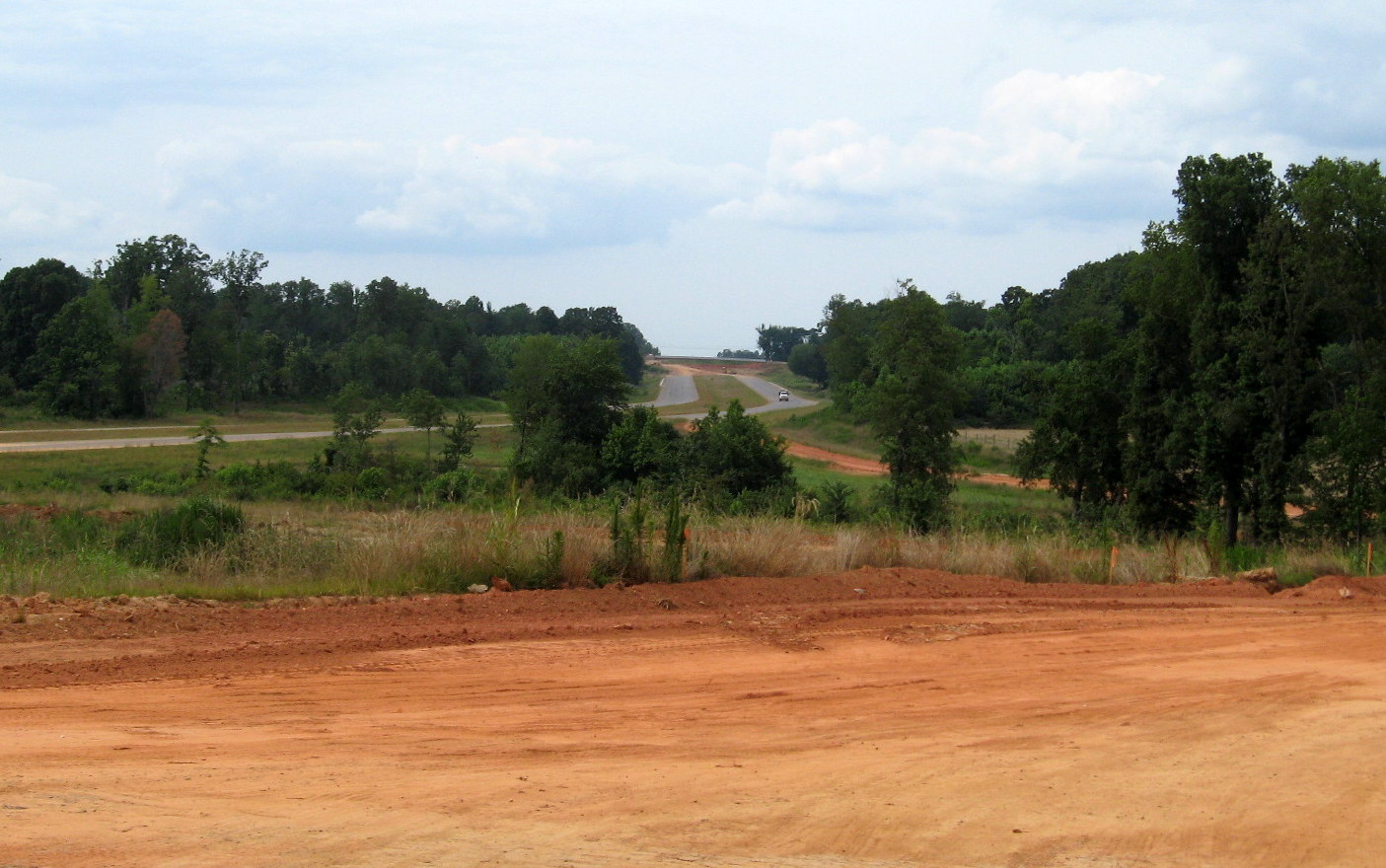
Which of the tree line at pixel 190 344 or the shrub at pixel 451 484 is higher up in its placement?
the tree line at pixel 190 344

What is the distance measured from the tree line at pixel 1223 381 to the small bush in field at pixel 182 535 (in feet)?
71.2

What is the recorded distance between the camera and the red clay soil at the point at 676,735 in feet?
19.8

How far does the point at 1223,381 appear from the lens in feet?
109

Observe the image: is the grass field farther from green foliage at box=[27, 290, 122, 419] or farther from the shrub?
green foliage at box=[27, 290, 122, 419]

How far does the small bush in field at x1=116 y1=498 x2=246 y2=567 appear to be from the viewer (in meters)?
15.6

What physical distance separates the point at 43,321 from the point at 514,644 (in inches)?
2929

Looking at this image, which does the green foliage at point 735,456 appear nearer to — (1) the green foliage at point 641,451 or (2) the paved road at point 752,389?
(1) the green foliage at point 641,451

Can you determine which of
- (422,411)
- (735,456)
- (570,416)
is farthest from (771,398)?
(735,456)

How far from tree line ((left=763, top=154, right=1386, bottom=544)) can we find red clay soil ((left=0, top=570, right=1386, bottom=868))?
808 inches

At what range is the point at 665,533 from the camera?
15.0m

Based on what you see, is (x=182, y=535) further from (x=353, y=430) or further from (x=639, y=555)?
(x=353, y=430)

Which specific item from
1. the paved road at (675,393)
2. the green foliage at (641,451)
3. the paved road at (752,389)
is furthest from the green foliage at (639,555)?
the paved road at (675,393)

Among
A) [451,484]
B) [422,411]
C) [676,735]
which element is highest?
[422,411]

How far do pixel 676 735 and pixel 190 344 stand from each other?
242 ft
